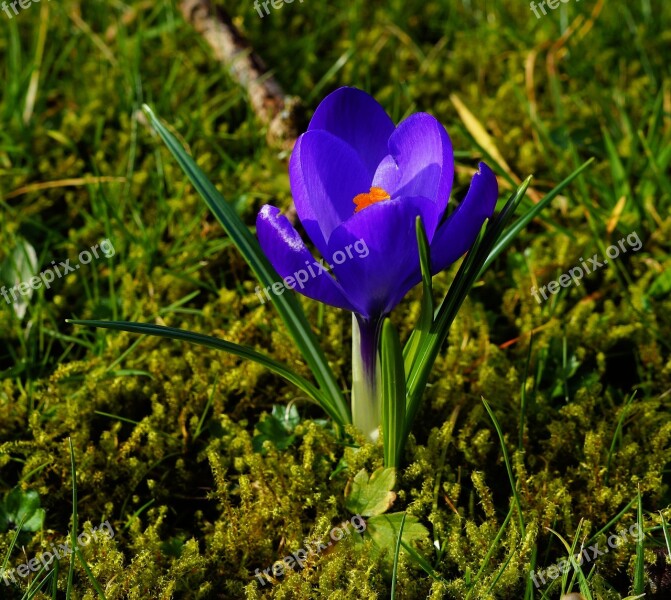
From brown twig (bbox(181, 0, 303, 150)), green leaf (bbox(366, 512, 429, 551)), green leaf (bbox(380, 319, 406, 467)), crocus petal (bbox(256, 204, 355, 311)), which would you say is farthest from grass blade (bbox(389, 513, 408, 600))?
brown twig (bbox(181, 0, 303, 150))

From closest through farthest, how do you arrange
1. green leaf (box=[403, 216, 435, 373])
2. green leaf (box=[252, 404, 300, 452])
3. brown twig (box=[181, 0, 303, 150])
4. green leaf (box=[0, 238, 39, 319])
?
1. green leaf (box=[403, 216, 435, 373])
2. green leaf (box=[252, 404, 300, 452])
3. green leaf (box=[0, 238, 39, 319])
4. brown twig (box=[181, 0, 303, 150])

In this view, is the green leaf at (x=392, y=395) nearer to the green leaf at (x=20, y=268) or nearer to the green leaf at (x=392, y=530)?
the green leaf at (x=392, y=530)

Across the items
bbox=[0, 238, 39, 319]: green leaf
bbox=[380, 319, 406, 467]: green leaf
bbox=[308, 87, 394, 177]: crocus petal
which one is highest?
bbox=[0, 238, 39, 319]: green leaf

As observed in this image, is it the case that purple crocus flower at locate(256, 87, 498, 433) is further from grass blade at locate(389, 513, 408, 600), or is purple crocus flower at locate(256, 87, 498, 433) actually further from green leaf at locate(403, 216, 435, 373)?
grass blade at locate(389, 513, 408, 600)

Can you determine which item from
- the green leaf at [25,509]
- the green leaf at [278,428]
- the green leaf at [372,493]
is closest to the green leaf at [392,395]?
the green leaf at [372,493]

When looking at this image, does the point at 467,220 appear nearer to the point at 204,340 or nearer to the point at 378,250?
the point at 378,250

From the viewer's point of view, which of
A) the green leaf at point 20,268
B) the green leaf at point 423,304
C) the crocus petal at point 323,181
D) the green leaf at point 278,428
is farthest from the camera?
the green leaf at point 20,268

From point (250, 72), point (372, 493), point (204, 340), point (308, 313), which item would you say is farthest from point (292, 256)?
point (250, 72)
